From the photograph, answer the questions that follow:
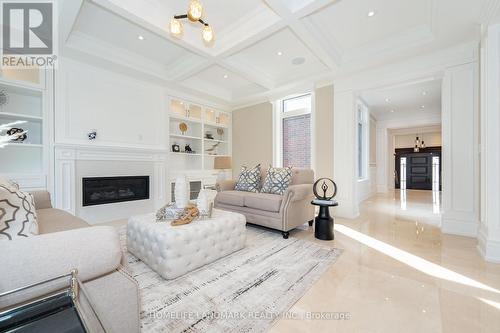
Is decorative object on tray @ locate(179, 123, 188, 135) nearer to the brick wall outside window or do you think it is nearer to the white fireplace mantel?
the white fireplace mantel

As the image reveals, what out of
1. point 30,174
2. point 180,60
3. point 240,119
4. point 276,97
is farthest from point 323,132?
point 30,174

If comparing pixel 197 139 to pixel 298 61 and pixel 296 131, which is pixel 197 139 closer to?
pixel 296 131

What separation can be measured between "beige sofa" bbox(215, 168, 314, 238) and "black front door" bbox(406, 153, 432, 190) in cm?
874

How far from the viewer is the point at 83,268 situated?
0.88 meters

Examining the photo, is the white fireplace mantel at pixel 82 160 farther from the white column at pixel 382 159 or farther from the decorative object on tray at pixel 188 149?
the white column at pixel 382 159

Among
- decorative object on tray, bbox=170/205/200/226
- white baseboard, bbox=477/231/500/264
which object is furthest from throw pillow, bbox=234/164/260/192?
white baseboard, bbox=477/231/500/264

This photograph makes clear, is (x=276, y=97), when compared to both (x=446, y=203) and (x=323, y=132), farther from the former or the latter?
(x=446, y=203)

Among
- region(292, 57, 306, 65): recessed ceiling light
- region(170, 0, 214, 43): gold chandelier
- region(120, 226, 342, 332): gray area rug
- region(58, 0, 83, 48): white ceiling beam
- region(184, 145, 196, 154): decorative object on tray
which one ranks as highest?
region(292, 57, 306, 65): recessed ceiling light

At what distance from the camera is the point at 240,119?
19.8 feet

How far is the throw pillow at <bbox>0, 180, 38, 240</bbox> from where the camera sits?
0.92 meters

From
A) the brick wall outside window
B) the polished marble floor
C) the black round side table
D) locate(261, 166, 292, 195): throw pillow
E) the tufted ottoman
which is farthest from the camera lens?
the brick wall outside window

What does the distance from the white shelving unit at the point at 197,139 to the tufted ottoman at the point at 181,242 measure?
2.85 meters

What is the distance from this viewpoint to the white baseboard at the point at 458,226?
300 centimetres

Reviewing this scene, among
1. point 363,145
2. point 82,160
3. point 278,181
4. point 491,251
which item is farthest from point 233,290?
point 363,145
